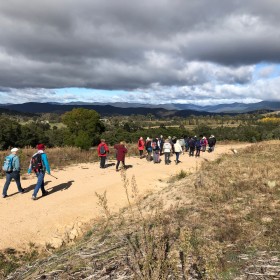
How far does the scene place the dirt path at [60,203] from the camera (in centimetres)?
746

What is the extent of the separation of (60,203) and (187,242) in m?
6.90

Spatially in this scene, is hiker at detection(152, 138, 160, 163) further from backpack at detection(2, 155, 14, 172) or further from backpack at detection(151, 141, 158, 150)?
backpack at detection(2, 155, 14, 172)

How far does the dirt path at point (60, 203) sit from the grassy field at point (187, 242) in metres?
1.19

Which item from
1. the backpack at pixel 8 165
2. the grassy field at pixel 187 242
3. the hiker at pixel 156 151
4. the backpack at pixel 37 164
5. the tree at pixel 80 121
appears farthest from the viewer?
the tree at pixel 80 121

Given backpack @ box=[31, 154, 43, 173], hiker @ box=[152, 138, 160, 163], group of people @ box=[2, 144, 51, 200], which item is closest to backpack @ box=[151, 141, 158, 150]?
hiker @ box=[152, 138, 160, 163]

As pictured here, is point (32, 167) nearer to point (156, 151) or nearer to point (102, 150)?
point (102, 150)

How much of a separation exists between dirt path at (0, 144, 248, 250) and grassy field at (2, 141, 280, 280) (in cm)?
119

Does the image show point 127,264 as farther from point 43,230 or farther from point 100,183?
point 100,183

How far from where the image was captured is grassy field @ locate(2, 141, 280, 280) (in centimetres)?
431

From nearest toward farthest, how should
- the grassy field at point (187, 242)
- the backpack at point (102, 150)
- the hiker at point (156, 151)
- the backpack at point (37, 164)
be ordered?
1. the grassy field at point (187, 242)
2. the backpack at point (37, 164)
3. the backpack at point (102, 150)
4. the hiker at point (156, 151)

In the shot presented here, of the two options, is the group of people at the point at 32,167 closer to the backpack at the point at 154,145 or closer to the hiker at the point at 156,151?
the hiker at the point at 156,151

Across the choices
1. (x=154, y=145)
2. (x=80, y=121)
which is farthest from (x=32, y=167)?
(x=80, y=121)

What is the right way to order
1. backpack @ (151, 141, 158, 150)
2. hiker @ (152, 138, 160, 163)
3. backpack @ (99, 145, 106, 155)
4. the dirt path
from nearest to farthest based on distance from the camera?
the dirt path
backpack @ (99, 145, 106, 155)
hiker @ (152, 138, 160, 163)
backpack @ (151, 141, 158, 150)

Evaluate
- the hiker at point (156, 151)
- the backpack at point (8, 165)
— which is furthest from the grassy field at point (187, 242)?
the hiker at point (156, 151)
